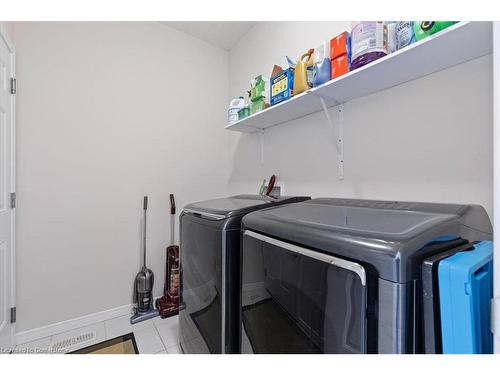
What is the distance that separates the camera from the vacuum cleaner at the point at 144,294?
87.4 inches

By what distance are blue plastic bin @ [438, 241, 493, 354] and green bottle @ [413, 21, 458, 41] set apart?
0.83 metres

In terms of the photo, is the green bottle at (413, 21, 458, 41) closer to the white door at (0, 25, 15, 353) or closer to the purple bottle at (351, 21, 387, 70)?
the purple bottle at (351, 21, 387, 70)

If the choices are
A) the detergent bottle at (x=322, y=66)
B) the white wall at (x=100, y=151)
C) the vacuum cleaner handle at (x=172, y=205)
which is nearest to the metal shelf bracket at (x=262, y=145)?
the white wall at (x=100, y=151)

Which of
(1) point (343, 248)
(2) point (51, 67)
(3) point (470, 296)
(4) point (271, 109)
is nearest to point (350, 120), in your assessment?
(4) point (271, 109)

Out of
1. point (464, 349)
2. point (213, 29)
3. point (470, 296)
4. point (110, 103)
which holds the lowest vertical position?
point (464, 349)

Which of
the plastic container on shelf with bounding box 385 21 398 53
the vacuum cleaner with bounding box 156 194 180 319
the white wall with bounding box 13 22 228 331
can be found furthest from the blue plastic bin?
the white wall with bounding box 13 22 228 331

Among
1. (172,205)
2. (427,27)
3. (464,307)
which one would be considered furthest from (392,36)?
(172,205)

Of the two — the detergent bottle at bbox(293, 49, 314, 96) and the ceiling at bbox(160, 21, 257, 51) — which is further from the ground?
the ceiling at bbox(160, 21, 257, 51)

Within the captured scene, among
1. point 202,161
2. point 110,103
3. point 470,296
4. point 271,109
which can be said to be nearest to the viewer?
point 470,296

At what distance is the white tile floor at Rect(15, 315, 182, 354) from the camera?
1.80 meters

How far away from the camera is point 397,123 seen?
4.12ft

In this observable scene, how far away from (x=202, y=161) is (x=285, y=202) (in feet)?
4.92

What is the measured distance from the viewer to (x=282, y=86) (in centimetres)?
159

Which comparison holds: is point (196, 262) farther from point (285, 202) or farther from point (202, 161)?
point (202, 161)
